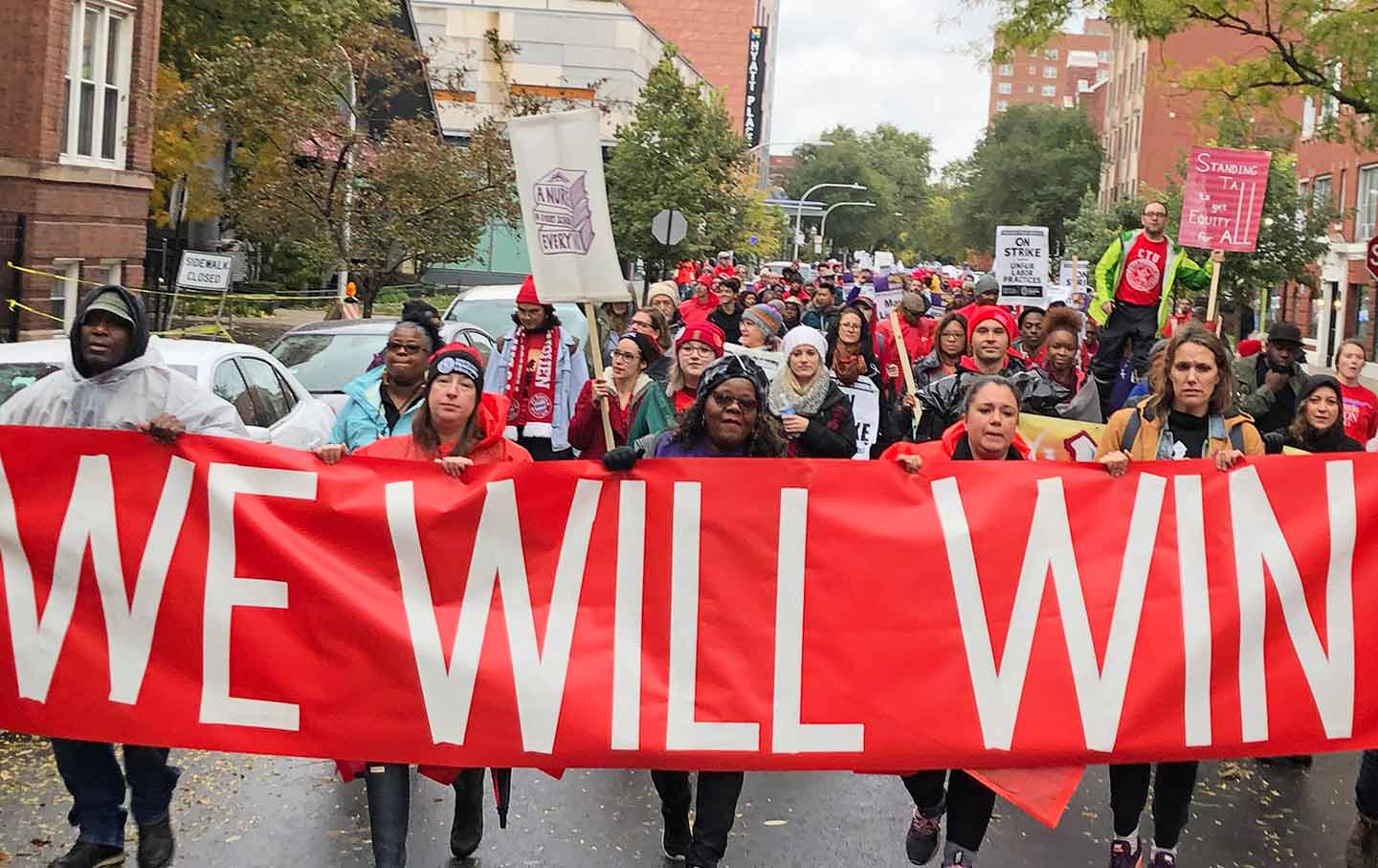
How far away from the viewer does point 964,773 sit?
559 centimetres

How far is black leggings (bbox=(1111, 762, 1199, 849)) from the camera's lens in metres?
5.69

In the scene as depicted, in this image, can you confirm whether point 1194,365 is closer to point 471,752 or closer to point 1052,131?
point 471,752

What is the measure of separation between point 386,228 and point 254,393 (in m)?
14.1

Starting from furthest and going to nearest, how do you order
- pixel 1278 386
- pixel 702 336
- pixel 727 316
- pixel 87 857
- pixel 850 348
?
pixel 727 316
pixel 1278 386
pixel 850 348
pixel 702 336
pixel 87 857

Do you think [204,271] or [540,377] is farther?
[204,271]

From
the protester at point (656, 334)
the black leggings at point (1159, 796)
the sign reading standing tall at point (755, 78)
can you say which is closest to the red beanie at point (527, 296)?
the protester at point (656, 334)

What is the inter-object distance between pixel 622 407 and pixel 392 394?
198 cm

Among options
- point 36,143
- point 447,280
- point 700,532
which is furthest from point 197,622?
point 447,280

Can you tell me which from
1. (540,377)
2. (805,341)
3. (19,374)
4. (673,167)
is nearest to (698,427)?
(805,341)

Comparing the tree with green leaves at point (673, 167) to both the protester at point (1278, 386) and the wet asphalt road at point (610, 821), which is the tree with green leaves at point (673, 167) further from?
the wet asphalt road at point (610, 821)

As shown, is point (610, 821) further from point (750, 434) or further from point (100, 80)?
point (100, 80)

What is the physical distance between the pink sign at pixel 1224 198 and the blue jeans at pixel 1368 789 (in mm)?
4944

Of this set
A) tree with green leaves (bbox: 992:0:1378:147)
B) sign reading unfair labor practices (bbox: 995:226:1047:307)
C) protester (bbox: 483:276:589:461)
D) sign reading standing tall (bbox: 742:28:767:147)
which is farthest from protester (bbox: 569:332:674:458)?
sign reading standing tall (bbox: 742:28:767:147)

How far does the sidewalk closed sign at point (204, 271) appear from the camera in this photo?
842 inches
